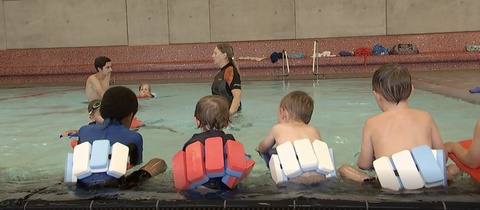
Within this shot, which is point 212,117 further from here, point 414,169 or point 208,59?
point 208,59

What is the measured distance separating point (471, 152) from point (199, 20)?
1222 cm

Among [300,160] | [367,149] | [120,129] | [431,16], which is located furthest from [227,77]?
[431,16]

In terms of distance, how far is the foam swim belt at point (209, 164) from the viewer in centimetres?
236

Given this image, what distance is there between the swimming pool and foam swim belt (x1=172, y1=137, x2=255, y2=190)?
7 centimetres

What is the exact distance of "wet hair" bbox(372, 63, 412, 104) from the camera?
8.27 feet

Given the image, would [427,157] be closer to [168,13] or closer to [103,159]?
[103,159]

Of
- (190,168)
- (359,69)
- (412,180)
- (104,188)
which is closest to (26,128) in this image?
(104,188)

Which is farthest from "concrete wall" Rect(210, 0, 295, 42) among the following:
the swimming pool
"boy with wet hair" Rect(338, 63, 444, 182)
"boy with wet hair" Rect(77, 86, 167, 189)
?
"boy with wet hair" Rect(338, 63, 444, 182)

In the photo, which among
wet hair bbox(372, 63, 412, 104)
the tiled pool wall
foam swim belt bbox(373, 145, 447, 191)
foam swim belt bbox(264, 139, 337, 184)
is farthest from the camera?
the tiled pool wall

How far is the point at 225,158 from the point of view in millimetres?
2432

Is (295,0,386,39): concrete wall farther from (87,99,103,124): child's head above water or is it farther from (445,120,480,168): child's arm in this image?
(445,120,480,168): child's arm

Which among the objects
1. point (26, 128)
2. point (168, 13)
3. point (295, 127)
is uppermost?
point (168, 13)

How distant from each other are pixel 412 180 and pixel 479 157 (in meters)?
0.37

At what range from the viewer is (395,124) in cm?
251
